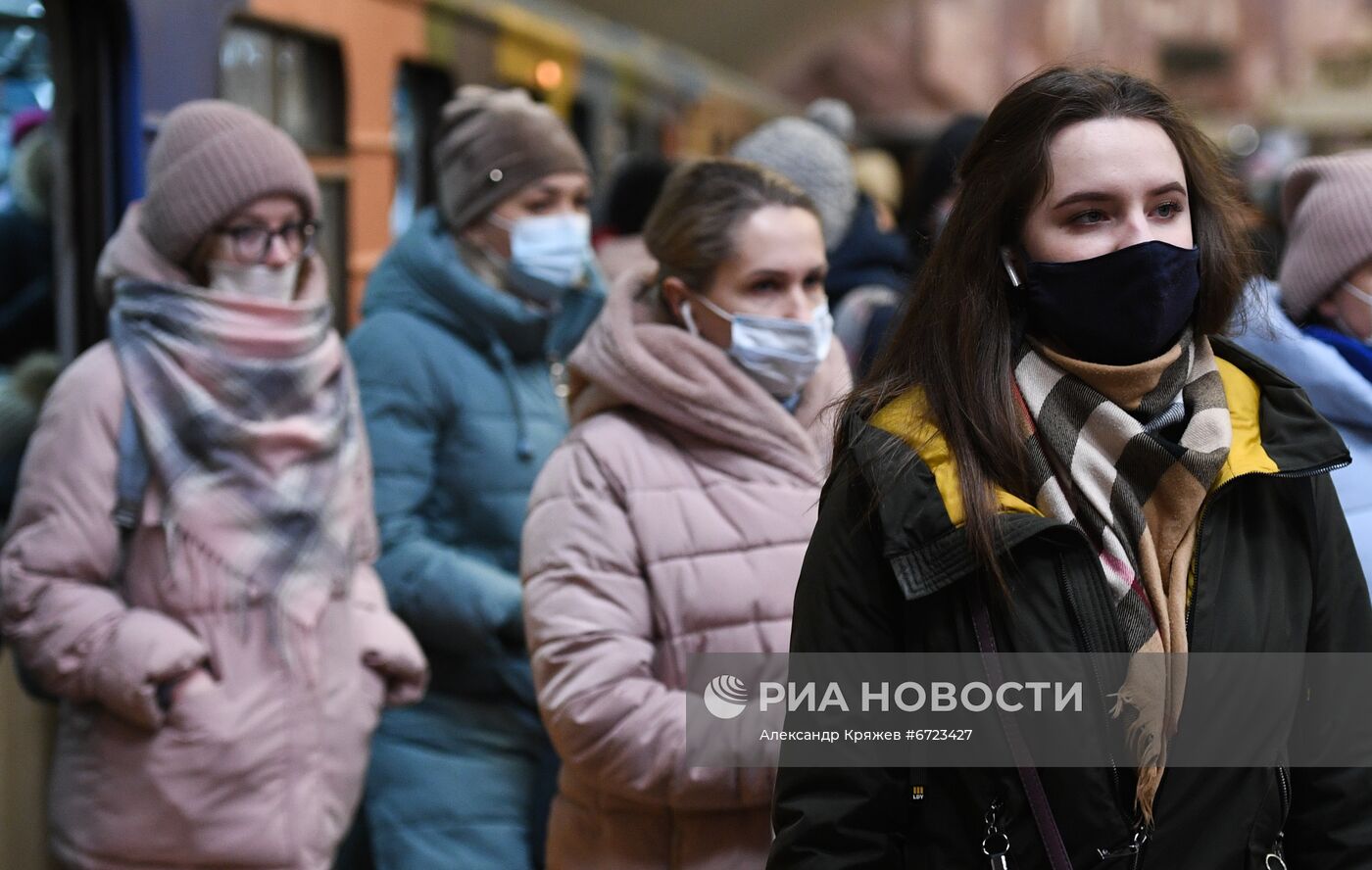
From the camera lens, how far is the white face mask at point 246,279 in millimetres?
3002

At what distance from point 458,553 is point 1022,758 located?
176cm

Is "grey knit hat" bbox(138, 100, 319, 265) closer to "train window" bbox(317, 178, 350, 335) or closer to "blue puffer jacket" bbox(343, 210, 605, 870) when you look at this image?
"blue puffer jacket" bbox(343, 210, 605, 870)

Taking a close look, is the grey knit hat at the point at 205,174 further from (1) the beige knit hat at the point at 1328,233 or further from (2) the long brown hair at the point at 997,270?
(1) the beige knit hat at the point at 1328,233

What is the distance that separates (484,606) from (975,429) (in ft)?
A: 5.13

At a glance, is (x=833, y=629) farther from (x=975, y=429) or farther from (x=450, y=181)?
(x=450, y=181)

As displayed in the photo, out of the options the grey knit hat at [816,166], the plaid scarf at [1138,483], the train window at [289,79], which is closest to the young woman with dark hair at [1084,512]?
the plaid scarf at [1138,483]

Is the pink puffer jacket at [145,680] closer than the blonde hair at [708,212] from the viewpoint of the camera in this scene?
No

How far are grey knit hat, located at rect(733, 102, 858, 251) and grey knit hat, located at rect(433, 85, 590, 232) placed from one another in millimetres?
894

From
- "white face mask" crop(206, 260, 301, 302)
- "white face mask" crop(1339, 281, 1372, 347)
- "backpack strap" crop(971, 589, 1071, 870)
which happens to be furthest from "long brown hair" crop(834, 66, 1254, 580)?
"white face mask" crop(206, 260, 301, 302)

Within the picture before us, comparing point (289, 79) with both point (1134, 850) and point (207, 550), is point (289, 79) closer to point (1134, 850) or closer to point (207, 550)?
point (207, 550)

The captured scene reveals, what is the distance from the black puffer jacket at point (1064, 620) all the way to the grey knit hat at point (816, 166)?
109 inches

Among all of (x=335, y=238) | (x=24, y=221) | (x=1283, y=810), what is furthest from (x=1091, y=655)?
(x=335, y=238)

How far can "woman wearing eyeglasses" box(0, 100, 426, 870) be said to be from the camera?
2.71m

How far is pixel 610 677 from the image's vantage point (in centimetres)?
229
